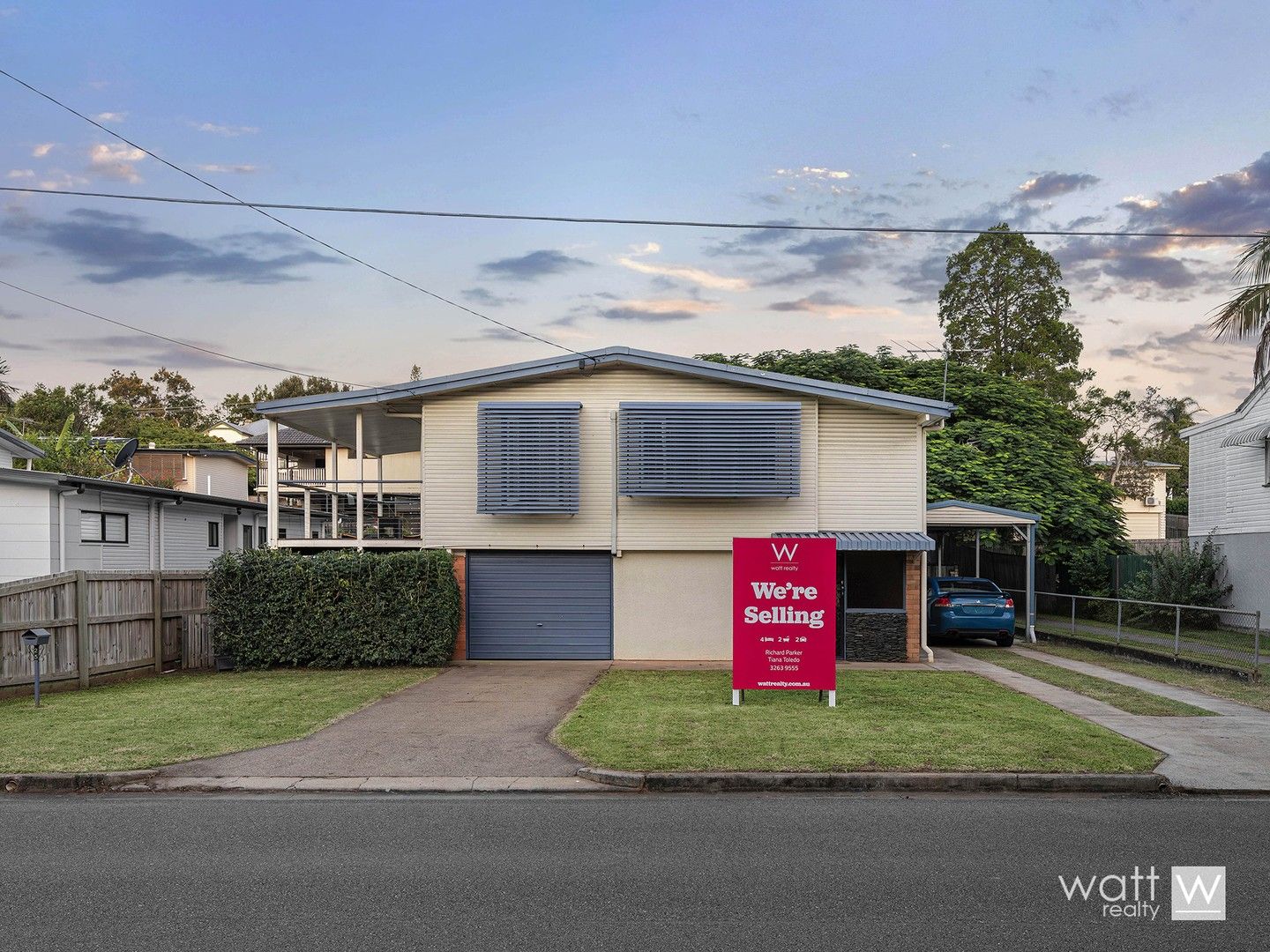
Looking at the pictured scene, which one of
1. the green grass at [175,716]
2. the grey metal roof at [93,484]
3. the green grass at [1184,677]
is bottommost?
the green grass at [1184,677]

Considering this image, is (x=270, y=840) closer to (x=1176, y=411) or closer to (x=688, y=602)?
(x=688, y=602)

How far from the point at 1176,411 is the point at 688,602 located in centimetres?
6906

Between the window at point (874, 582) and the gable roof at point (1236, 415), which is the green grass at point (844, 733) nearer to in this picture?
the window at point (874, 582)

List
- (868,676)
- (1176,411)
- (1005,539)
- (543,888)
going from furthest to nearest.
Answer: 1. (1176,411)
2. (1005,539)
3. (868,676)
4. (543,888)

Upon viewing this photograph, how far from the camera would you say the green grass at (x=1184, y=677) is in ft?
46.7

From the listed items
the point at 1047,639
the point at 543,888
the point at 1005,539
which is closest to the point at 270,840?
the point at 543,888

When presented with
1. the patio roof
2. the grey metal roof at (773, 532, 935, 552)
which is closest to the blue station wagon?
the grey metal roof at (773, 532, 935, 552)

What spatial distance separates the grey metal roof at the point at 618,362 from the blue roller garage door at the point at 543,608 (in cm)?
326

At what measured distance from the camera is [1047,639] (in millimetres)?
23750

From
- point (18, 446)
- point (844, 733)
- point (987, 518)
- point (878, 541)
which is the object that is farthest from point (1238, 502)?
point (18, 446)

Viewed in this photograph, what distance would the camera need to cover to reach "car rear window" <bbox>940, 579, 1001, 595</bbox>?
22016 millimetres

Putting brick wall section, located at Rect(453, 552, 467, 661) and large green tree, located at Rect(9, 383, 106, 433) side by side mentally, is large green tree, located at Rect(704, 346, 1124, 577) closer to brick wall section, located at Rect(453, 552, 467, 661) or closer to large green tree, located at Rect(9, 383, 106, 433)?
brick wall section, located at Rect(453, 552, 467, 661)

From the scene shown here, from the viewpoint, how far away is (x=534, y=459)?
18453mm

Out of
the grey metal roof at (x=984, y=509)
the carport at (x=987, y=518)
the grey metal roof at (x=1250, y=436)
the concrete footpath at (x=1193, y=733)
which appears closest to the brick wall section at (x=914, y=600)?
the concrete footpath at (x=1193, y=733)
